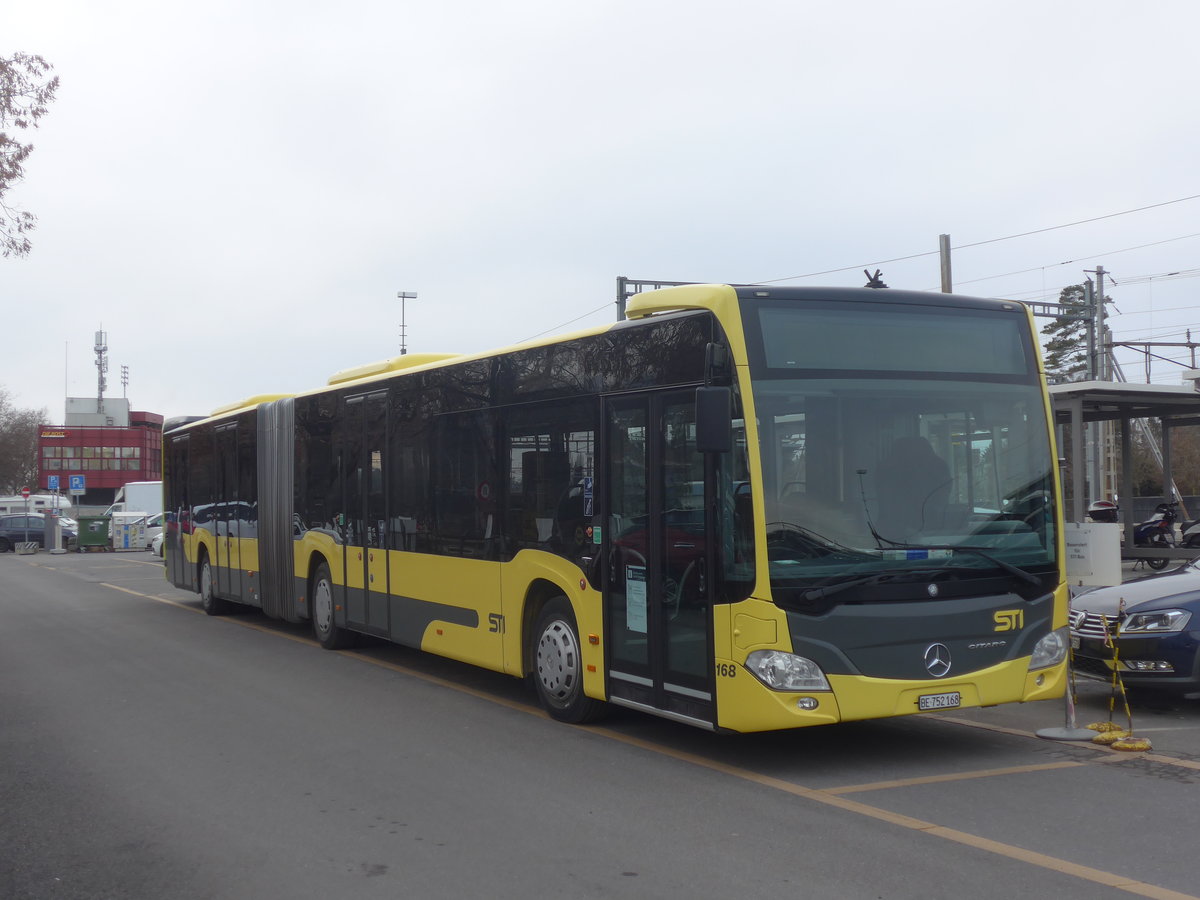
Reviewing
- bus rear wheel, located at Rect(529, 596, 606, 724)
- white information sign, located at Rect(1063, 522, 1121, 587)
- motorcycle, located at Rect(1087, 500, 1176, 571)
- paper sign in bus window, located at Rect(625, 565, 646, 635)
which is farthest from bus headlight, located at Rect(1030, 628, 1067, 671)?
motorcycle, located at Rect(1087, 500, 1176, 571)

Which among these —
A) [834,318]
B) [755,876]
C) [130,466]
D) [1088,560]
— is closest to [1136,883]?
[755,876]

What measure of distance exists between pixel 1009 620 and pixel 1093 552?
8.73 m

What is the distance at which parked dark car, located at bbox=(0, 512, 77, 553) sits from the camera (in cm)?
5294

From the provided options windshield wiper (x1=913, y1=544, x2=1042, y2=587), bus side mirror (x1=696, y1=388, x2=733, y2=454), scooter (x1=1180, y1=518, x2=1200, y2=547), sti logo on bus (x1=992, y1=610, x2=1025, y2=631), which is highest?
bus side mirror (x1=696, y1=388, x2=733, y2=454)

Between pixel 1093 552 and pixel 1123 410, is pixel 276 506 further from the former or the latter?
pixel 1123 410

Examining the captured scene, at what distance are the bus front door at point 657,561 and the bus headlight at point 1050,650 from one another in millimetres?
2148

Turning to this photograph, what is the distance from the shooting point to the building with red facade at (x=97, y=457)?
81375 millimetres

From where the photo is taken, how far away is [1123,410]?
23.3 m

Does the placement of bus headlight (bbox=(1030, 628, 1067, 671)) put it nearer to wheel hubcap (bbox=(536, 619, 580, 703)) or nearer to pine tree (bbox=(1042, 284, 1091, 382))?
wheel hubcap (bbox=(536, 619, 580, 703))

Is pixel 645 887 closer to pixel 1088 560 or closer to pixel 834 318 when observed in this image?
pixel 834 318

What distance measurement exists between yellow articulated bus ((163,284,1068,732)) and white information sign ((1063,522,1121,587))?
8.17 m

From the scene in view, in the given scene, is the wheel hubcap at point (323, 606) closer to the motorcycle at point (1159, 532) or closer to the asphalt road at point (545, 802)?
the asphalt road at point (545, 802)

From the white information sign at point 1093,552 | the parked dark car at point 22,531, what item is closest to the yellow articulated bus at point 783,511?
the white information sign at point 1093,552

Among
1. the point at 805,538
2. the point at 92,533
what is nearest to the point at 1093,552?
the point at 805,538
